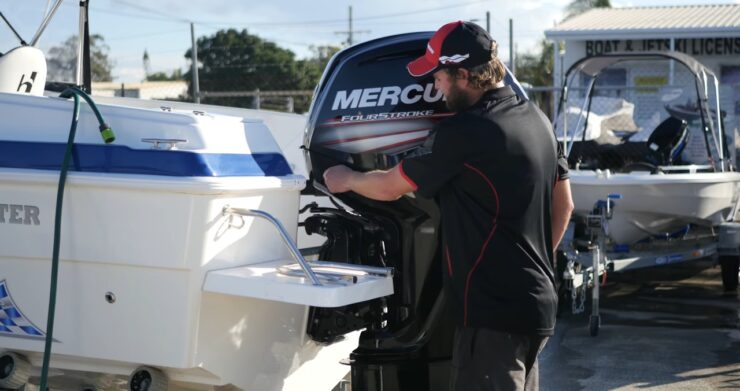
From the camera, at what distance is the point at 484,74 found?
3.30 m

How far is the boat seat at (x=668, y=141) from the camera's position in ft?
29.7

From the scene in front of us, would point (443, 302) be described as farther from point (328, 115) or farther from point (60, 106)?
point (60, 106)

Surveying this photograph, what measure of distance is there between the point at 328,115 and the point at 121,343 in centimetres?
117

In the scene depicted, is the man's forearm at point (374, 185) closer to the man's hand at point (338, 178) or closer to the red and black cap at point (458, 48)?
the man's hand at point (338, 178)

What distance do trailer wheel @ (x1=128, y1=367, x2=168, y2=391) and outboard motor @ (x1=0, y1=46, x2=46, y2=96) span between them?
5.82 ft

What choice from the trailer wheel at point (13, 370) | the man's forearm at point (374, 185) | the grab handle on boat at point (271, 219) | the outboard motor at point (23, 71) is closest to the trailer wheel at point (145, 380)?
the trailer wheel at point (13, 370)

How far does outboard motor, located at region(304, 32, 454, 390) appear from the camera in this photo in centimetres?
373

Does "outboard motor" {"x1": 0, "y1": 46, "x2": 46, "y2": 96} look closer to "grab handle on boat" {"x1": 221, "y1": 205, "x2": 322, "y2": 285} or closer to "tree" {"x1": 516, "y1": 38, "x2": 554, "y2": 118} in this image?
"grab handle on boat" {"x1": 221, "y1": 205, "x2": 322, "y2": 285}

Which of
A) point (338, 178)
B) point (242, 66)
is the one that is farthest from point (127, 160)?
point (242, 66)

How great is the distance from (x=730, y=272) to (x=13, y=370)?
6852 millimetres

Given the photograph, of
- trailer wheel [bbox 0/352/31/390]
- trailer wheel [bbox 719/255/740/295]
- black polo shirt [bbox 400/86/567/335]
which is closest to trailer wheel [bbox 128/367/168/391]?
trailer wheel [bbox 0/352/31/390]

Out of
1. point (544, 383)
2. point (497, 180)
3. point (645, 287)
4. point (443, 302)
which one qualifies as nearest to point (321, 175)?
point (443, 302)

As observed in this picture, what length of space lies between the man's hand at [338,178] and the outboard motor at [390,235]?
18 centimetres

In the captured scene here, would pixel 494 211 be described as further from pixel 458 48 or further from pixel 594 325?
pixel 594 325
